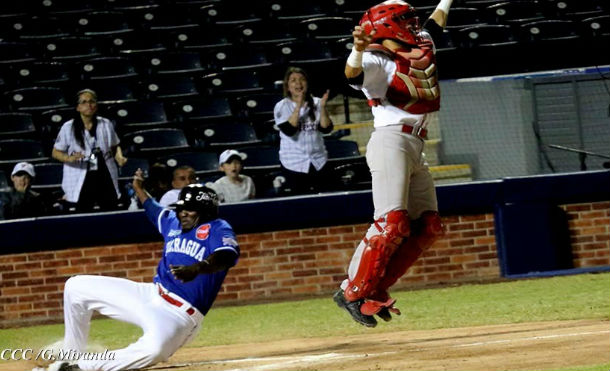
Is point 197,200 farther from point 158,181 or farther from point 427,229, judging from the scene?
point 158,181

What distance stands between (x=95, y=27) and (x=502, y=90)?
20.6 feet

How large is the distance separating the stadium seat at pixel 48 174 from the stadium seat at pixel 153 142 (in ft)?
2.91

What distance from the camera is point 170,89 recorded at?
14.3m

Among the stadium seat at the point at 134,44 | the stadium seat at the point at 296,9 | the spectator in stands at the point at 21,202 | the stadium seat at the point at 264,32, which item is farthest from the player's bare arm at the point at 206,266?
the stadium seat at the point at 296,9

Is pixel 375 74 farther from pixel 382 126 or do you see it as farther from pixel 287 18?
pixel 287 18

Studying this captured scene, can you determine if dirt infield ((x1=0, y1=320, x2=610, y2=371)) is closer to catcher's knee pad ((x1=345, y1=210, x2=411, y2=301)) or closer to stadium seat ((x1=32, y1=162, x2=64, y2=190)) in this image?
catcher's knee pad ((x1=345, y1=210, x2=411, y2=301))

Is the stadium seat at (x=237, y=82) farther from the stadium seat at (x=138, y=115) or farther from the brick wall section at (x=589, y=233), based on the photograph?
the brick wall section at (x=589, y=233)

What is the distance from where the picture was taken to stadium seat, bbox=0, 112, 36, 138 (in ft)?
44.2

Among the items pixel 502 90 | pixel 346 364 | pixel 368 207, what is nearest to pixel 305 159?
pixel 368 207

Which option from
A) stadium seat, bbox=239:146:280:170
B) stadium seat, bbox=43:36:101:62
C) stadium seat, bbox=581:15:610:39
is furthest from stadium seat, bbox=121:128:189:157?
stadium seat, bbox=581:15:610:39

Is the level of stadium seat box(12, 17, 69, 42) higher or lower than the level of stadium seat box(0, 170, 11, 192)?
higher

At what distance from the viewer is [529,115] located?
38.4 ft

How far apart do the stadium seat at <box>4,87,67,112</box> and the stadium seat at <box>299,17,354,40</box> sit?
3445 millimetres

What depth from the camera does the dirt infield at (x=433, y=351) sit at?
723 cm
